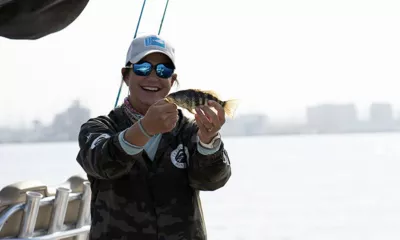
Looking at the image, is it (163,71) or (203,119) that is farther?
(163,71)

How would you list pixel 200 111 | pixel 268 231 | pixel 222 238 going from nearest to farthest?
pixel 200 111
pixel 222 238
pixel 268 231

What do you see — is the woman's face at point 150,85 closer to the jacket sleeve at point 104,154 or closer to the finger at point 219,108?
the jacket sleeve at point 104,154

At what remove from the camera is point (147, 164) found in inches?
78.3

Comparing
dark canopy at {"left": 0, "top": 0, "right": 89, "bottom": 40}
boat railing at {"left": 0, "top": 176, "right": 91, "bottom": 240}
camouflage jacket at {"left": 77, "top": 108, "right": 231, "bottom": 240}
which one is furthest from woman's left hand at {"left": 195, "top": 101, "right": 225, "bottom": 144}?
boat railing at {"left": 0, "top": 176, "right": 91, "bottom": 240}

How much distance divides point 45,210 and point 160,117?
3.44 feet

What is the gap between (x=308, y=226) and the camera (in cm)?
1054

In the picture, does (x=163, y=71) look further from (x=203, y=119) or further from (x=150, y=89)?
(x=203, y=119)

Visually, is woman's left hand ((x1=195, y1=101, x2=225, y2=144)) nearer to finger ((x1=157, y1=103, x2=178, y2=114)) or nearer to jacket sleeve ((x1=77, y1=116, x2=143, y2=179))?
finger ((x1=157, y1=103, x2=178, y2=114))

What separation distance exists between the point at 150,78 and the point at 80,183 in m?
1.04

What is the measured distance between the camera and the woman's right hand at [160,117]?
1800 millimetres

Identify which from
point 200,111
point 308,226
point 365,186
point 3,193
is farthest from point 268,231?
point 200,111

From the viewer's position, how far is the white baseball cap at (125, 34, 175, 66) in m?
2.00

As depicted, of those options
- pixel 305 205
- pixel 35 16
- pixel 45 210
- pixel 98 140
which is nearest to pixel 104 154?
pixel 98 140

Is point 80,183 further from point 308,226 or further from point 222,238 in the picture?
point 308,226
